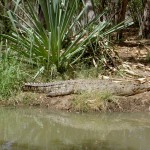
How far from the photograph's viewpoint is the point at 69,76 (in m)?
8.44

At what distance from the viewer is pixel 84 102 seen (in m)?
7.12

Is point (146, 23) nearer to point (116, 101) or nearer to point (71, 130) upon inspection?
point (116, 101)

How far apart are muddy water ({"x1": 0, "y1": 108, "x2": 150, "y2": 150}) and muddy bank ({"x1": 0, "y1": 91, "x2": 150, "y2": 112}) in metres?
0.20

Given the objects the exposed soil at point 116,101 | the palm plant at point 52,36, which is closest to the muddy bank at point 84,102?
the exposed soil at point 116,101

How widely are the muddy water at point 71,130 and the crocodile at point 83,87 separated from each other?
1.95 feet

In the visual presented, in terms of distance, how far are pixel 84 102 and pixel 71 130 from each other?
1069 millimetres

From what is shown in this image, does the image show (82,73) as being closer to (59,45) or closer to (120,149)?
(59,45)

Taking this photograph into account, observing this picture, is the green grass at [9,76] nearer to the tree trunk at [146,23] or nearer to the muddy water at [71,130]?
the muddy water at [71,130]

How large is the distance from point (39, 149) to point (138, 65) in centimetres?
486

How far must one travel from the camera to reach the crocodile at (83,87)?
25.0ft

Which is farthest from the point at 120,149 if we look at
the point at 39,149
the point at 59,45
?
the point at 59,45

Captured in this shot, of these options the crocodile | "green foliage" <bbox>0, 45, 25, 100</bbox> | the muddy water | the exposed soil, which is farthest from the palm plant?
the muddy water

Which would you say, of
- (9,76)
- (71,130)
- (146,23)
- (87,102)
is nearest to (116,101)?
(87,102)

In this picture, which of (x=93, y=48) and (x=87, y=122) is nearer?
(x=87, y=122)
